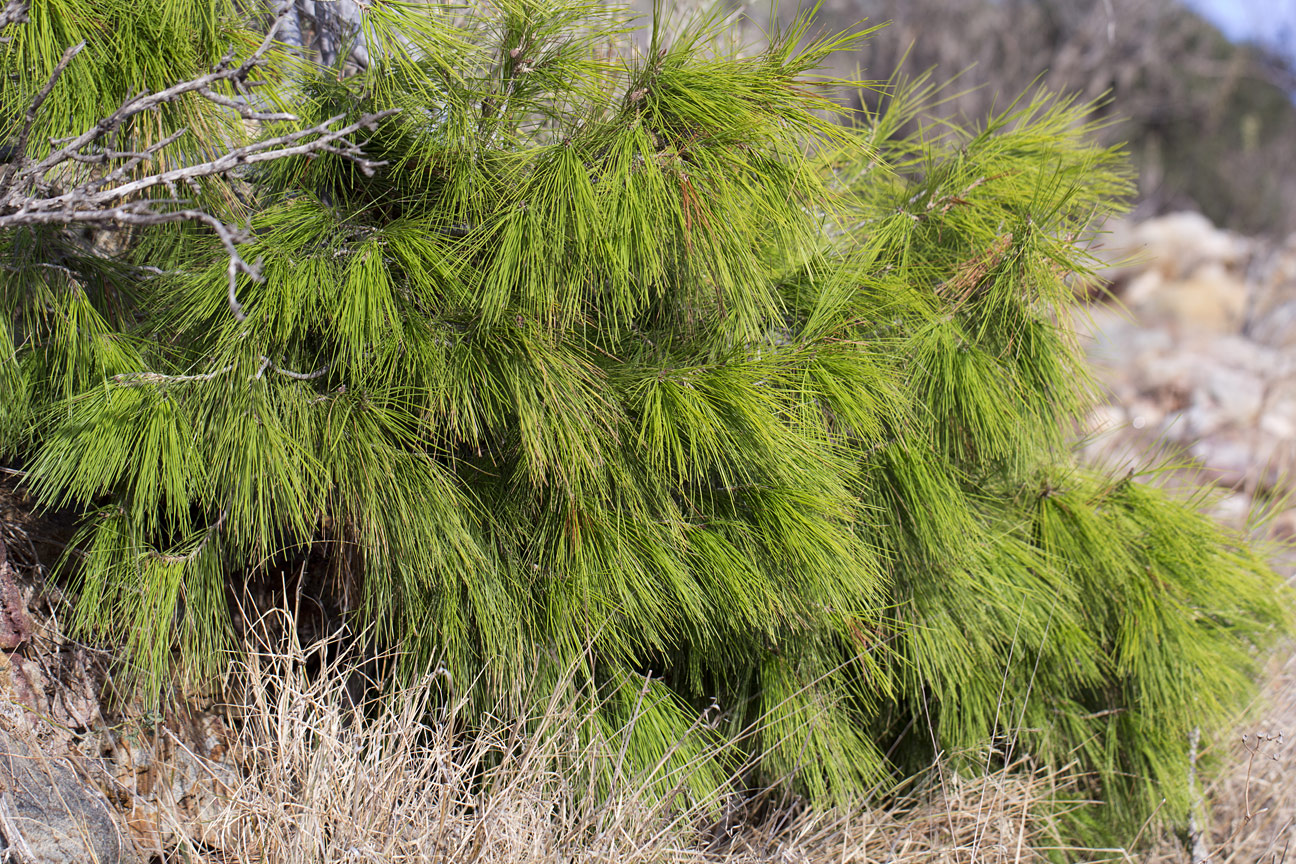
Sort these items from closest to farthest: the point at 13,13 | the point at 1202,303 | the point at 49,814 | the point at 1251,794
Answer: the point at 13,13, the point at 49,814, the point at 1251,794, the point at 1202,303

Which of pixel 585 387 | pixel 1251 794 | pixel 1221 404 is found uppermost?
pixel 585 387

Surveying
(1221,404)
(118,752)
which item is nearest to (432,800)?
(118,752)

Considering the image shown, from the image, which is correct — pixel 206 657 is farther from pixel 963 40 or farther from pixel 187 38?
pixel 963 40

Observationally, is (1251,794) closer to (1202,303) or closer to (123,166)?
(123,166)

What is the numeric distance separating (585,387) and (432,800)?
1.53 ft

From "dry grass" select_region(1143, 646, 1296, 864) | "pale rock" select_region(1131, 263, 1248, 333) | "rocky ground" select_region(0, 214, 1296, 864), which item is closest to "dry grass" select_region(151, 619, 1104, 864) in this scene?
"rocky ground" select_region(0, 214, 1296, 864)

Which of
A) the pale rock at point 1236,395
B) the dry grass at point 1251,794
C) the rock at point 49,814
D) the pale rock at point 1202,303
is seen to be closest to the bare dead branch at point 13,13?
the rock at point 49,814

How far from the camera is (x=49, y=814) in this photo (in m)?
0.86

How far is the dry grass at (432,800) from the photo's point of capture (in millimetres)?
866

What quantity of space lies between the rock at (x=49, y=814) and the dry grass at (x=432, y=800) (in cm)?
7

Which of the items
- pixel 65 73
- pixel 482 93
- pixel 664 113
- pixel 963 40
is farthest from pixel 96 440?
pixel 963 40

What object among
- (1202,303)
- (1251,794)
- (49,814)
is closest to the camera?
(49,814)

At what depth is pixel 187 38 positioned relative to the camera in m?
0.89

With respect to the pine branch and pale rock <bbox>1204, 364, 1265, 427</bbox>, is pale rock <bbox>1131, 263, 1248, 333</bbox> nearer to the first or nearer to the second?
pale rock <bbox>1204, 364, 1265, 427</bbox>
